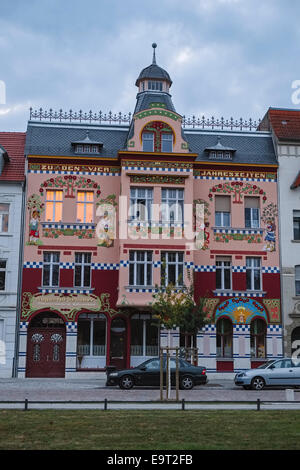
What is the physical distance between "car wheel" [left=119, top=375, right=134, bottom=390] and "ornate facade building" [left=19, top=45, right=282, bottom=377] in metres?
6.43

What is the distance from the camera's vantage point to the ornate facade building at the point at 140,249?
32.8 m

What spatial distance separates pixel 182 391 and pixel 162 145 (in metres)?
14.9

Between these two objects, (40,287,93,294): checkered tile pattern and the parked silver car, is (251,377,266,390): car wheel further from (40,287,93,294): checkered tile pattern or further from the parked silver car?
(40,287,93,294): checkered tile pattern

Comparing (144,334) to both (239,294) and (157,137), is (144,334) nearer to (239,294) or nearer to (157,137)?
(239,294)

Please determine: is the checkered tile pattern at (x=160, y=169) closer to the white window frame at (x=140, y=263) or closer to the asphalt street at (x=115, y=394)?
the white window frame at (x=140, y=263)

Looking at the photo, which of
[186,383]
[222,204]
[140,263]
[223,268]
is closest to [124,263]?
[140,263]

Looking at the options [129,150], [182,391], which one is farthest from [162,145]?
[182,391]

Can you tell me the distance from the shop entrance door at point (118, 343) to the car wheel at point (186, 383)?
726cm

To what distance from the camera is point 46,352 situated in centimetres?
3259

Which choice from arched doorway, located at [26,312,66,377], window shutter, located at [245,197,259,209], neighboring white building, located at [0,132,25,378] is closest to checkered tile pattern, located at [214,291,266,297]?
window shutter, located at [245,197,259,209]

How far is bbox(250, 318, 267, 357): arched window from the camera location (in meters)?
33.8

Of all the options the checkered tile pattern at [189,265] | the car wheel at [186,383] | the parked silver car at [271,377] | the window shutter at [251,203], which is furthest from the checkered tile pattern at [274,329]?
the car wheel at [186,383]

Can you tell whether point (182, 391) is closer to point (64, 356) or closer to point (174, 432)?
point (64, 356)
